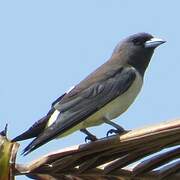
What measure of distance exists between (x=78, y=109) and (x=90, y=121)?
0.34 ft

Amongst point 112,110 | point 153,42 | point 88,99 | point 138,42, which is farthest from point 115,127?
point 138,42

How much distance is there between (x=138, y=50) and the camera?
182 inches

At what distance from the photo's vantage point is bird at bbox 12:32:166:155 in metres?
3.09

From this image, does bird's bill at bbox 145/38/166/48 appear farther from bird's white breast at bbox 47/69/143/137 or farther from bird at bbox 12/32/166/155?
bird's white breast at bbox 47/69/143/137

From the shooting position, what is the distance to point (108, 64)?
14.1ft

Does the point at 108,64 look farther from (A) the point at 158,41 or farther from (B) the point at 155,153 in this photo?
(B) the point at 155,153

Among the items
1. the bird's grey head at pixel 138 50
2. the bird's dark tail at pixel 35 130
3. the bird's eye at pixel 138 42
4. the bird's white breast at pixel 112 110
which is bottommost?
the bird's dark tail at pixel 35 130

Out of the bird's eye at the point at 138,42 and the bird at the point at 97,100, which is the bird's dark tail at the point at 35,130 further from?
the bird's eye at the point at 138,42

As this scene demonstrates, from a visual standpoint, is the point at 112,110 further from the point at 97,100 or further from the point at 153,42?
the point at 153,42

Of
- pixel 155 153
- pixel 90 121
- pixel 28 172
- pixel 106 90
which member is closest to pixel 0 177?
pixel 28 172

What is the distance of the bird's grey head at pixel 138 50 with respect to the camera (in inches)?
174

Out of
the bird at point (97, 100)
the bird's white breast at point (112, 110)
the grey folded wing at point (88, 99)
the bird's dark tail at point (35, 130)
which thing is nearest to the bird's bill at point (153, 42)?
the bird at point (97, 100)

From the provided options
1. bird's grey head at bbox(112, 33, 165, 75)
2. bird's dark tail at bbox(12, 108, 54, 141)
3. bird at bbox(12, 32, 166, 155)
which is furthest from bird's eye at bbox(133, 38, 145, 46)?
bird's dark tail at bbox(12, 108, 54, 141)

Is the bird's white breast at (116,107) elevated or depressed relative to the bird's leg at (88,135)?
elevated
